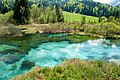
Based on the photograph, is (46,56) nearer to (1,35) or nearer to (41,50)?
(41,50)

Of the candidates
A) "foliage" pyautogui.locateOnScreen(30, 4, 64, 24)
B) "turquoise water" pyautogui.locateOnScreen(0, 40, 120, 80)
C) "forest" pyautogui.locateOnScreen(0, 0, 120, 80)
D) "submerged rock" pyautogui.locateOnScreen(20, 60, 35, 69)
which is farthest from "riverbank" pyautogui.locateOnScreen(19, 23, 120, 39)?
"submerged rock" pyautogui.locateOnScreen(20, 60, 35, 69)

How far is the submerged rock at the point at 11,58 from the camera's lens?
38.7 meters

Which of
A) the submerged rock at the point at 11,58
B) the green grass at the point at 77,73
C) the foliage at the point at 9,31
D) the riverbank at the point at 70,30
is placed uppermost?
the green grass at the point at 77,73

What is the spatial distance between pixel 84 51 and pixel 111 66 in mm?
21983

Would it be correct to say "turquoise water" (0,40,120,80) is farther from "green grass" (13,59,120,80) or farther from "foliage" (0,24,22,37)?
"foliage" (0,24,22,37)

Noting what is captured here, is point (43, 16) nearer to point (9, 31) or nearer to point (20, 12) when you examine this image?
point (20, 12)

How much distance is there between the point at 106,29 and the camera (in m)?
82.5

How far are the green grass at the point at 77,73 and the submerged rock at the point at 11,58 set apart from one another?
1351 cm

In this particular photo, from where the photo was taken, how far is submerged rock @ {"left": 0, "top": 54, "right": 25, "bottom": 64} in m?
38.7

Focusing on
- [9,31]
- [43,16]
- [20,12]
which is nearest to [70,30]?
[20,12]

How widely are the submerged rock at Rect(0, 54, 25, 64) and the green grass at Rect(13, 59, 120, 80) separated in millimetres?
13515

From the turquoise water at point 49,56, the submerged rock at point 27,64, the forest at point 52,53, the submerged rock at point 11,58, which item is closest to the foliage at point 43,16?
the forest at point 52,53

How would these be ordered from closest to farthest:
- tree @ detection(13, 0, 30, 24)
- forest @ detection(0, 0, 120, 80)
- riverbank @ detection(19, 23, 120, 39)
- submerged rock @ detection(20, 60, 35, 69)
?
1. forest @ detection(0, 0, 120, 80)
2. submerged rock @ detection(20, 60, 35, 69)
3. riverbank @ detection(19, 23, 120, 39)
4. tree @ detection(13, 0, 30, 24)

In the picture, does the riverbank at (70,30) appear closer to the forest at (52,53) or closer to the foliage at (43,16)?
the forest at (52,53)
